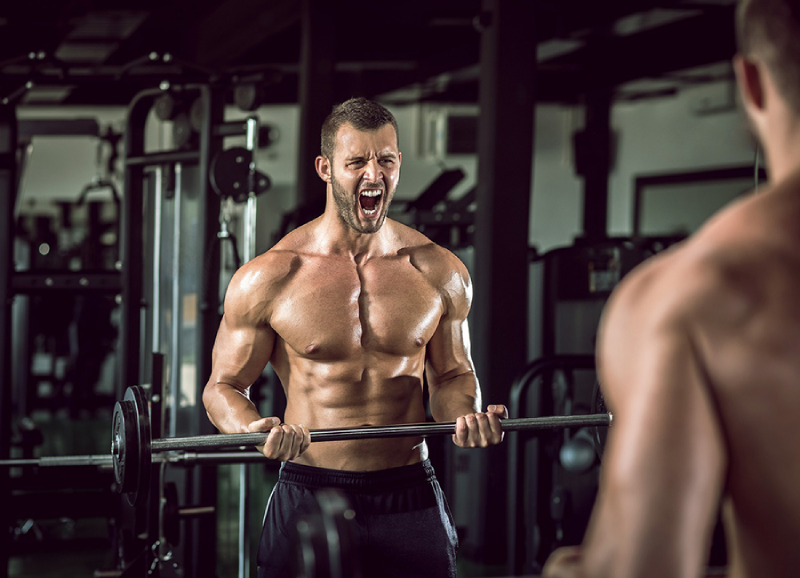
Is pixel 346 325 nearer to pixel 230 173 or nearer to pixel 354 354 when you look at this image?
pixel 354 354

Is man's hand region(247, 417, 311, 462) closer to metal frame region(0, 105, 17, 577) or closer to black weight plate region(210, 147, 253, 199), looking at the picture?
black weight plate region(210, 147, 253, 199)

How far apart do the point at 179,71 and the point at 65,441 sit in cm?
498

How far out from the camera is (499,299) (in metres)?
4.93

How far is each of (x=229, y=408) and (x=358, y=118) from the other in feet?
2.47

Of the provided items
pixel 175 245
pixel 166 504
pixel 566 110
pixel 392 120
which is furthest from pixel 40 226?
pixel 392 120

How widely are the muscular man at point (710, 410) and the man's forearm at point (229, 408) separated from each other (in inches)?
54.5

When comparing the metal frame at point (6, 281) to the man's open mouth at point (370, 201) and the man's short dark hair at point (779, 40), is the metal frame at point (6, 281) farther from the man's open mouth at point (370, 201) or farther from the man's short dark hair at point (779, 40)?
the man's short dark hair at point (779, 40)

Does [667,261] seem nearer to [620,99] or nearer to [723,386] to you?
[723,386]

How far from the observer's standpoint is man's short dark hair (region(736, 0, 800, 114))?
2.96ft

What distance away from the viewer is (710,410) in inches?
33.6

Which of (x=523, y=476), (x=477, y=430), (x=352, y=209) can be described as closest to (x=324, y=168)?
(x=352, y=209)

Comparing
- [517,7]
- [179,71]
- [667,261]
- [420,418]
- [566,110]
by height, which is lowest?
[420,418]

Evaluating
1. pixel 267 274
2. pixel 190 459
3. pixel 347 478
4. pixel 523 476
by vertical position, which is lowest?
pixel 523 476

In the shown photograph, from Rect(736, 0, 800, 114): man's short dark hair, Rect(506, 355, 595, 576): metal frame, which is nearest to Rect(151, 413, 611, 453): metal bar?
Rect(736, 0, 800, 114): man's short dark hair
